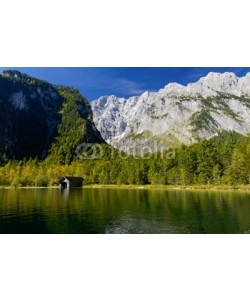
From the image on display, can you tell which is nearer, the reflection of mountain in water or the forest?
the reflection of mountain in water

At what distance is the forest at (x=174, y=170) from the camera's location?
9736 centimetres

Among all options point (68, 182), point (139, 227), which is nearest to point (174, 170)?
point (68, 182)

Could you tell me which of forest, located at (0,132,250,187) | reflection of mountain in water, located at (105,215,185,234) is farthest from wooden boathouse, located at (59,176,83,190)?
reflection of mountain in water, located at (105,215,185,234)

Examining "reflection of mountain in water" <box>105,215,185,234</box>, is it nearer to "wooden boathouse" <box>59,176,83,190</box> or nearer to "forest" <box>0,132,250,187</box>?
"forest" <box>0,132,250,187</box>

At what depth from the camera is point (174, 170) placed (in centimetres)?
11738

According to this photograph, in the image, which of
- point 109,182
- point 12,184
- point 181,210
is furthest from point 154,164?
point 181,210

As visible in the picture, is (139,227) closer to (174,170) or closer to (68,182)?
(174,170)

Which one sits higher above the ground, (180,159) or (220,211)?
(180,159)

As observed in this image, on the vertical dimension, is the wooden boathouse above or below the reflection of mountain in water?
above

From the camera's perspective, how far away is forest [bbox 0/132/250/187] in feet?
319

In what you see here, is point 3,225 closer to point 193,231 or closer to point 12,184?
point 193,231

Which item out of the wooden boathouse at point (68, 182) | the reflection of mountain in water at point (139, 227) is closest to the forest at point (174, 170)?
the wooden boathouse at point (68, 182)
